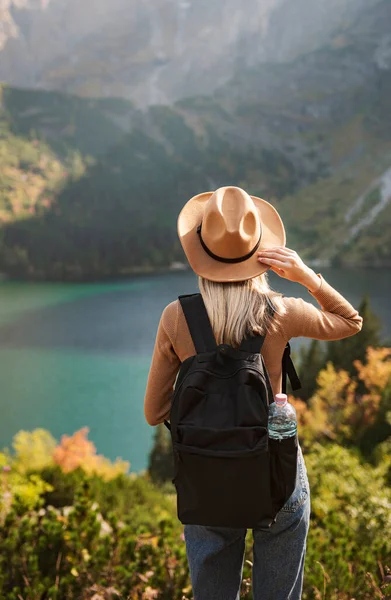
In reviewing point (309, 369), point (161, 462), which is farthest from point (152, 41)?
point (161, 462)

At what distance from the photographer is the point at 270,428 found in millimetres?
1403

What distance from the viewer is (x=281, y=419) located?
1409mm

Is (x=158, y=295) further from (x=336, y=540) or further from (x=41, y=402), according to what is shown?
(x=336, y=540)

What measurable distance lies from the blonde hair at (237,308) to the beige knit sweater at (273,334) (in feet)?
0.14

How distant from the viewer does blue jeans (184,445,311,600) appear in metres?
1.50

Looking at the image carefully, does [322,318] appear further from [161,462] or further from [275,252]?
[161,462]

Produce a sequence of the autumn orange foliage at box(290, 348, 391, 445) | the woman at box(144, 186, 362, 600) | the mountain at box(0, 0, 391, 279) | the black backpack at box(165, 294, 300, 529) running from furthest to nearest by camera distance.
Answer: the mountain at box(0, 0, 391, 279), the autumn orange foliage at box(290, 348, 391, 445), the woman at box(144, 186, 362, 600), the black backpack at box(165, 294, 300, 529)

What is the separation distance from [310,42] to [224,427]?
142944 mm

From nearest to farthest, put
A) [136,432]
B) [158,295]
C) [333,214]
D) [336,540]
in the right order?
1. [336,540]
2. [136,432]
3. [158,295]
4. [333,214]

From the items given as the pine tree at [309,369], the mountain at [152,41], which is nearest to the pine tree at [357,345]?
the pine tree at [309,369]

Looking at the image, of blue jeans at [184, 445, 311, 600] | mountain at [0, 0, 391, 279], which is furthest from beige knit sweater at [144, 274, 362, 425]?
mountain at [0, 0, 391, 279]

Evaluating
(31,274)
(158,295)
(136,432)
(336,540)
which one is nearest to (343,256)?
(158,295)

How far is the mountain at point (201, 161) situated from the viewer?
7912 cm

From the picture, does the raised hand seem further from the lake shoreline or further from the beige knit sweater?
the lake shoreline
